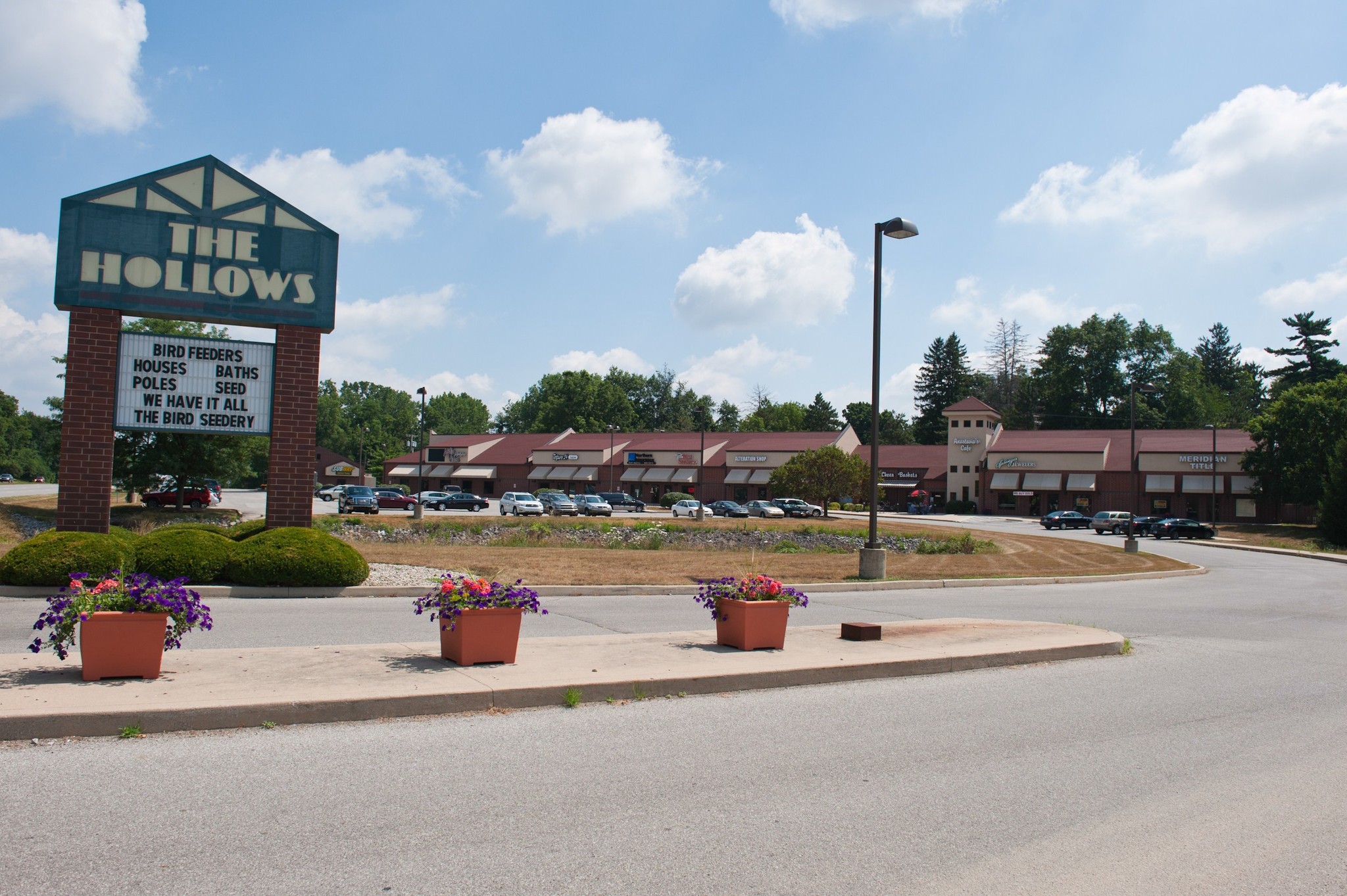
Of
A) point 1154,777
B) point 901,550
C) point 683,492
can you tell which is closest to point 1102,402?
point 683,492

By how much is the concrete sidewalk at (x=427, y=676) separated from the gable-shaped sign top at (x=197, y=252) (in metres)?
10.1

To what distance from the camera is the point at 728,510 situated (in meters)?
68.5

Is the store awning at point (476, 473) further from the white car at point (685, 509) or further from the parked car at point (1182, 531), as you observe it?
the parked car at point (1182, 531)

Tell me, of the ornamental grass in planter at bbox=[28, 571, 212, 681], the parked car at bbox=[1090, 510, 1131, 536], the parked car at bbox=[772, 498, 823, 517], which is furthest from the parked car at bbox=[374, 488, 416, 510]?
the ornamental grass in planter at bbox=[28, 571, 212, 681]

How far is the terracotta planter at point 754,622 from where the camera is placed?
418 inches

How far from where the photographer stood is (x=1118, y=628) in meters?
15.2

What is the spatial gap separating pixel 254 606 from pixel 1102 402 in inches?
4729

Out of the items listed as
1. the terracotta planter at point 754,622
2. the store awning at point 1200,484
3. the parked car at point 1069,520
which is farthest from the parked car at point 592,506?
the terracotta planter at point 754,622

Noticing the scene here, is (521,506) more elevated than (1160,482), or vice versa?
(1160,482)

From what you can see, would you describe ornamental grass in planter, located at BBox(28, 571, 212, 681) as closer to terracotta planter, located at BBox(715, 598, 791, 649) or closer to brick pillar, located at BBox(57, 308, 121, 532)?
terracotta planter, located at BBox(715, 598, 791, 649)

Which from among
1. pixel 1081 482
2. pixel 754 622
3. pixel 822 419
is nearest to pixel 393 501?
pixel 1081 482

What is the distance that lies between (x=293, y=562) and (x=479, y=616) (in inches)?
338

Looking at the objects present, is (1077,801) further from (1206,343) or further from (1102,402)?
(1206,343)

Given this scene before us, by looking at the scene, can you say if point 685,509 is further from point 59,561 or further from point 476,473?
point 59,561
